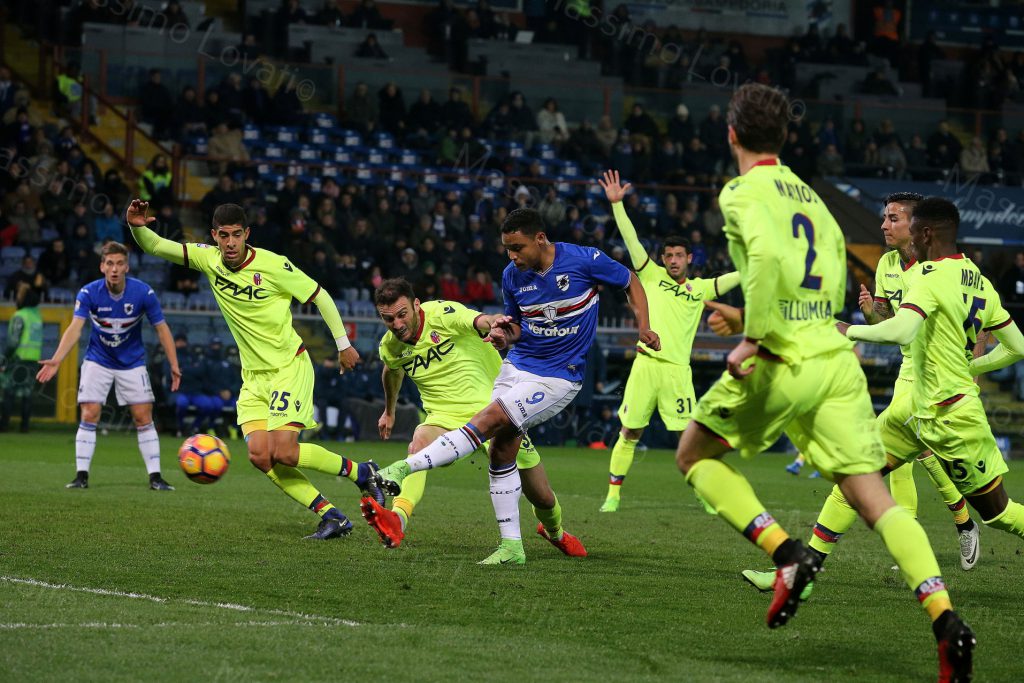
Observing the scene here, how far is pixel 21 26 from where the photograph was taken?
29.4 meters

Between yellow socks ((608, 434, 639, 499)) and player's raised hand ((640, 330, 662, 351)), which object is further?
Answer: yellow socks ((608, 434, 639, 499))

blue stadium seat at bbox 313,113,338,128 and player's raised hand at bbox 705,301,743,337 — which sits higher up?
player's raised hand at bbox 705,301,743,337

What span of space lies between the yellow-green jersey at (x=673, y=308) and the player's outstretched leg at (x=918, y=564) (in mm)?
7670

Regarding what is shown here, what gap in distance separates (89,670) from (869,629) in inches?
142

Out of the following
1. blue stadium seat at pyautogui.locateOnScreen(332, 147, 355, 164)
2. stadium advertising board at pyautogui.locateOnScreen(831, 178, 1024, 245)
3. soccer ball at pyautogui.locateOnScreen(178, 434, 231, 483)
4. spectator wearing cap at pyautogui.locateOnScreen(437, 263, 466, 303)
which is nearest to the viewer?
soccer ball at pyautogui.locateOnScreen(178, 434, 231, 483)

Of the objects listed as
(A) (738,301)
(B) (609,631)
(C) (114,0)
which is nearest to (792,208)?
(B) (609,631)

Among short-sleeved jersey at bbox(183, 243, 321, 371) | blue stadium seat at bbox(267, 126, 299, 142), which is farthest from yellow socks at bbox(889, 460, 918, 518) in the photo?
blue stadium seat at bbox(267, 126, 299, 142)

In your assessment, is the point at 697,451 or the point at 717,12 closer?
the point at 697,451

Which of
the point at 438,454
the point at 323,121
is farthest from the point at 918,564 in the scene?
the point at 323,121

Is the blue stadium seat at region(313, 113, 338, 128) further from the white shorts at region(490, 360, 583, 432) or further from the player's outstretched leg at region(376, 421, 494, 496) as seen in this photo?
the player's outstretched leg at region(376, 421, 494, 496)

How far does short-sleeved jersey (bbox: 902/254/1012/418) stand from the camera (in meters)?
7.52

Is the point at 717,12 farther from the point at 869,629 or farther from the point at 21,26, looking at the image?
the point at 869,629

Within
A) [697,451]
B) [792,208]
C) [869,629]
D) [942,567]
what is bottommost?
[942,567]

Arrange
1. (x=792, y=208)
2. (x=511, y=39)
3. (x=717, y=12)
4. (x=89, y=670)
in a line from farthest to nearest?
(x=717, y=12) → (x=511, y=39) → (x=792, y=208) → (x=89, y=670)
